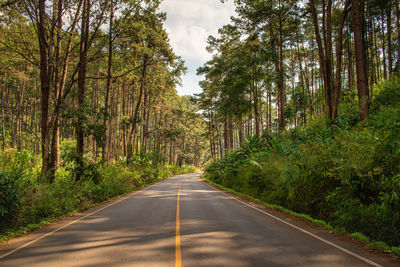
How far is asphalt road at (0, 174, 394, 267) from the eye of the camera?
414cm

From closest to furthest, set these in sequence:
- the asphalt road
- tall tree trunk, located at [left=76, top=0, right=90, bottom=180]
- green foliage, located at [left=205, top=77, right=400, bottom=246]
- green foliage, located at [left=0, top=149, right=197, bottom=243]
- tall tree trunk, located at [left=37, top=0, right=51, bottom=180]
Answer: the asphalt road
green foliage, located at [left=205, top=77, right=400, bottom=246]
green foliage, located at [left=0, top=149, right=197, bottom=243]
tall tree trunk, located at [left=37, top=0, right=51, bottom=180]
tall tree trunk, located at [left=76, top=0, right=90, bottom=180]

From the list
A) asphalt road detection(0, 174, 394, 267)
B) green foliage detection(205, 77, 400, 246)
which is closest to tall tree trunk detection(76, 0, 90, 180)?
asphalt road detection(0, 174, 394, 267)

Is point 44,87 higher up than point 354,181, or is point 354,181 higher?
point 44,87

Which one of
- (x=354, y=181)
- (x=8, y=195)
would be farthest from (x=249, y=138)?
(x=8, y=195)

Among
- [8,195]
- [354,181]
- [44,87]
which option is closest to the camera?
[8,195]

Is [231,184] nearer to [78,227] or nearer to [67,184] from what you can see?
[67,184]

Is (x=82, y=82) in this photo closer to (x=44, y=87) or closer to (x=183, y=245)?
(x=44, y=87)

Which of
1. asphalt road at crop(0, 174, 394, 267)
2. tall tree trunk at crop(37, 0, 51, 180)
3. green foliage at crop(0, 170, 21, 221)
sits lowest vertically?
asphalt road at crop(0, 174, 394, 267)

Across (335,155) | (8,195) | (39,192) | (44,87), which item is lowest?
(39,192)

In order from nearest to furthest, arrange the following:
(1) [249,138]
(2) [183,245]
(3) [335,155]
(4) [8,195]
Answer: (2) [183,245] < (4) [8,195] < (3) [335,155] < (1) [249,138]

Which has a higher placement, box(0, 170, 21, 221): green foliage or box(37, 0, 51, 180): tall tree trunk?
box(37, 0, 51, 180): tall tree trunk

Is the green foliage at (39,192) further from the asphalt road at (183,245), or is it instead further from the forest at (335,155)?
the forest at (335,155)

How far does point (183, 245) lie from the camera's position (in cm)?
490

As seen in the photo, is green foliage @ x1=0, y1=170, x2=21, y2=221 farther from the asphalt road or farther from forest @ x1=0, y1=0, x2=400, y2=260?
the asphalt road
